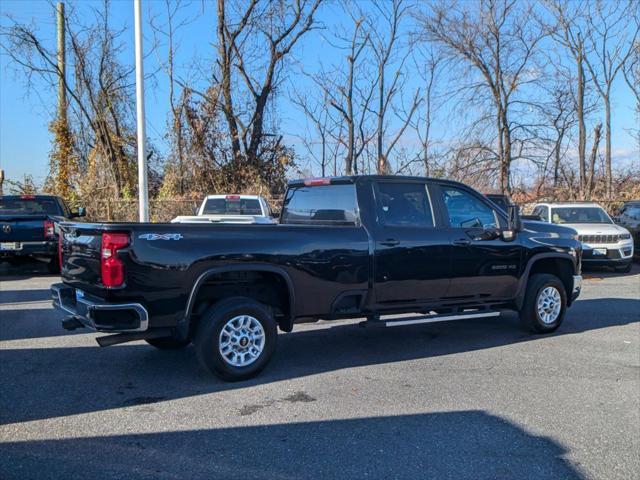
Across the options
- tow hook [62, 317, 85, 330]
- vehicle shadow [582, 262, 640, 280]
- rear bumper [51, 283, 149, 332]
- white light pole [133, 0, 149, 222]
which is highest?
→ white light pole [133, 0, 149, 222]

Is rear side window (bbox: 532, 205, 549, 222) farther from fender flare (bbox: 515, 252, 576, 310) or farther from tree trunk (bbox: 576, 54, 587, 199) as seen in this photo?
tree trunk (bbox: 576, 54, 587, 199)

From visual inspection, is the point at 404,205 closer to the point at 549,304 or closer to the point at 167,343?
the point at 549,304

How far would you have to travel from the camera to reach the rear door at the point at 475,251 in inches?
269

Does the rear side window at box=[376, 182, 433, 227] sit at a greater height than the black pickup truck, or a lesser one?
greater

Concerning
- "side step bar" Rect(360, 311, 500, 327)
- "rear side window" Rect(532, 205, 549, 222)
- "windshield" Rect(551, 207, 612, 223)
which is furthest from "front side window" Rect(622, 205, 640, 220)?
"side step bar" Rect(360, 311, 500, 327)

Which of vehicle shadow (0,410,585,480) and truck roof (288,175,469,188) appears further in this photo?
truck roof (288,175,469,188)

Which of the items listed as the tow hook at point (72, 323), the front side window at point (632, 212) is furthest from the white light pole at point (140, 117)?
the front side window at point (632, 212)

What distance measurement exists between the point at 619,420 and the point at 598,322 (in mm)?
4188

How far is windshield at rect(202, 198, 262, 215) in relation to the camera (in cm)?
1433

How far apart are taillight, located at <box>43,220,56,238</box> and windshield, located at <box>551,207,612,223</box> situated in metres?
12.4

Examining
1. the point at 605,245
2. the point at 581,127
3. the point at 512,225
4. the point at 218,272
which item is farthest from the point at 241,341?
the point at 581,127

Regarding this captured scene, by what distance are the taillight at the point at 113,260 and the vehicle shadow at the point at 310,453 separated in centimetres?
133

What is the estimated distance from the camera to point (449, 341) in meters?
7.44

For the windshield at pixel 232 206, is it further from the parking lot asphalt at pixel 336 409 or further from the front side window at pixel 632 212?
the front side window at pixel 632 212
